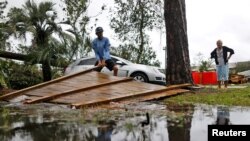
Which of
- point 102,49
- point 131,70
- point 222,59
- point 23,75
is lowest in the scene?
point 23,75

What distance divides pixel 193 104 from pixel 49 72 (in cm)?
1259

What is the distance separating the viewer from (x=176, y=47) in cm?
1309

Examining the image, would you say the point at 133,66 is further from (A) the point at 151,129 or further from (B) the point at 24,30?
(A) the point at 151,129

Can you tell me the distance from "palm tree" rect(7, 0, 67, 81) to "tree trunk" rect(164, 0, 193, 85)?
323 inches

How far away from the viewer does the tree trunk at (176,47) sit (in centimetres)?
1291

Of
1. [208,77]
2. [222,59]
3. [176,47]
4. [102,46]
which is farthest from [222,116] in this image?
[208,77]

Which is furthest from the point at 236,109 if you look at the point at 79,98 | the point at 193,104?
the point at 79,98

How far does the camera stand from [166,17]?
43.4 ft

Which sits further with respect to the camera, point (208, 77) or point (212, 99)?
point (208, 77)

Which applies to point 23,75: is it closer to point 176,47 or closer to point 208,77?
point 176,47

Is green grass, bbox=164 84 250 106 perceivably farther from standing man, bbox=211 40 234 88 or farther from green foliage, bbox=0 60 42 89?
green foliage, bbox=0 60 42 89

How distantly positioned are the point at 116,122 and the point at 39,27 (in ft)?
51.2

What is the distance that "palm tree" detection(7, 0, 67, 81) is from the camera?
20.2m

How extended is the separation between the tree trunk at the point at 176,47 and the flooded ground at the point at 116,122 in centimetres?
410
